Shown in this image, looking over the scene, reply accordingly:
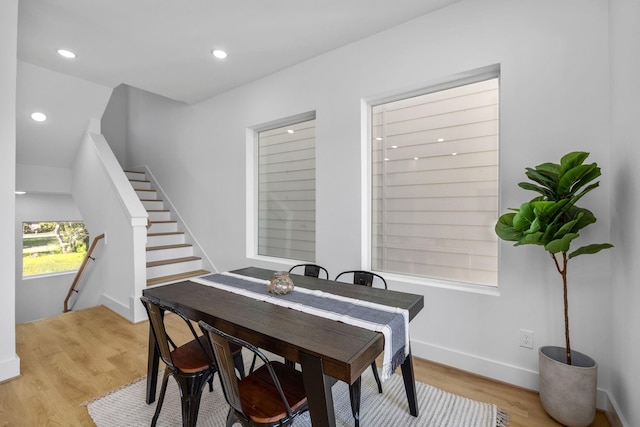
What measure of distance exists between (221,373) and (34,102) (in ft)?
14.1

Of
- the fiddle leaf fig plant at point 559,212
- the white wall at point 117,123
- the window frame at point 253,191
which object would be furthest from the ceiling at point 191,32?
the white wall at point 117,123

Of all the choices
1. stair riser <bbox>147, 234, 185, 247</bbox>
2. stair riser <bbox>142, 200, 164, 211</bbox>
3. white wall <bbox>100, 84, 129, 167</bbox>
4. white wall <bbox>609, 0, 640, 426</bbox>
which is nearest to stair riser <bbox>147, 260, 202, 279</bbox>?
stair riser <bbox>147, 234, 185, 247</bbox>

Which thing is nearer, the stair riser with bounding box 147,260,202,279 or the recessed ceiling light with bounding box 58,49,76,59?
the recessed ceiling light with bounding box 58,49,76,59

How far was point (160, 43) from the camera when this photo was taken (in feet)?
9.64

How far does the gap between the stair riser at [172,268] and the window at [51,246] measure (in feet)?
11.4

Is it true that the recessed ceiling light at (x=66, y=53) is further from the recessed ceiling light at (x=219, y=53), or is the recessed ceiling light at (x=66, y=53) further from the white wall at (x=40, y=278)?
the white wall at (x=40, y=278)

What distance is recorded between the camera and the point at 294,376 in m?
1.57

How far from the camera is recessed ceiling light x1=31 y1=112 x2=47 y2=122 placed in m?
3.83

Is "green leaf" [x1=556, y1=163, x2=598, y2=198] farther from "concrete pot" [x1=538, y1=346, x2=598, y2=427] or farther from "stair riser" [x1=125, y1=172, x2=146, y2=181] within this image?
"stair riser" [x1=125, y1=172, x2=146, y2=181]

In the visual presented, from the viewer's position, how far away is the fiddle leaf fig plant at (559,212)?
1657 mm

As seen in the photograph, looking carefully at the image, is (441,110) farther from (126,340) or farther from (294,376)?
(126,340)

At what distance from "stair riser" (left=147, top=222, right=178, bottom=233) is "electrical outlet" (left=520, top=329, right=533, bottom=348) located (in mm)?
4647

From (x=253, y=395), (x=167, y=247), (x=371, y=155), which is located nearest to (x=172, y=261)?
(x=167, y=247)

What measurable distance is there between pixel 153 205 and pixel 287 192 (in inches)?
107
